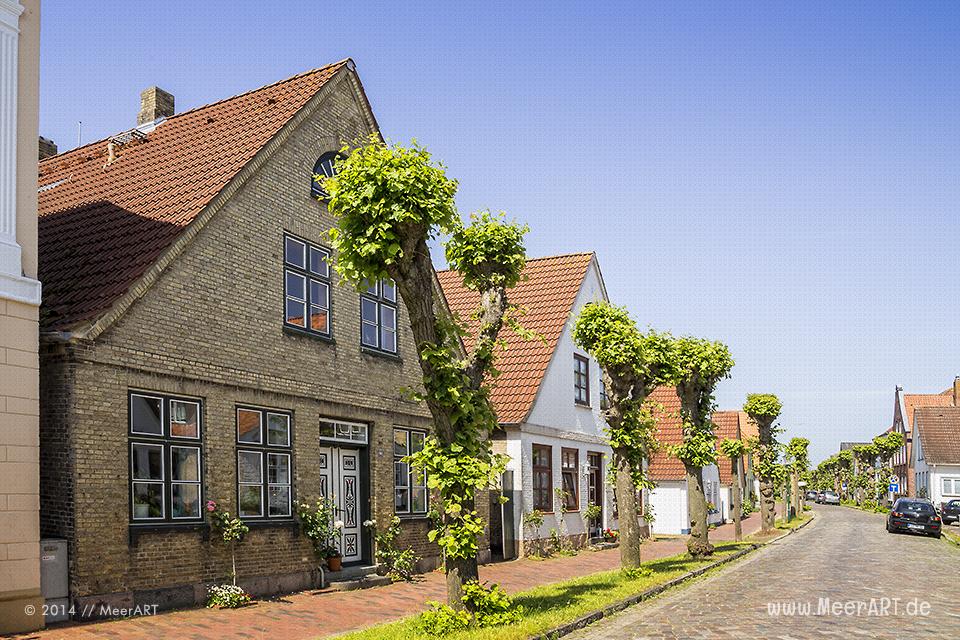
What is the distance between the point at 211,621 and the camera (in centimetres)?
1308

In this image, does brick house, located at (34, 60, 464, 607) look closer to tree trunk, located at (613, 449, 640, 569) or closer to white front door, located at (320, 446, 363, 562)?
white front door, located at (320, 446, 363, 562)

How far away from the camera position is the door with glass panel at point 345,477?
18.2 m

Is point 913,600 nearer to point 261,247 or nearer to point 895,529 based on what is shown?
point 261,247

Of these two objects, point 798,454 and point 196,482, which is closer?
point 196,482

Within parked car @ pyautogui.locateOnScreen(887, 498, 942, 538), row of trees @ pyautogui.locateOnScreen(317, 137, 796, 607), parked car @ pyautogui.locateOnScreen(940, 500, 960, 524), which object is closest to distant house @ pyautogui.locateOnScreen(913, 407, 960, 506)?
parked car @ pyautogui.locateOnScreen(940, 500, 960, 524)

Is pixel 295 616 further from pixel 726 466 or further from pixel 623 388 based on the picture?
pixel 726 466

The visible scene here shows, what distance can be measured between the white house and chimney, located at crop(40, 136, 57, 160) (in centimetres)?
1154

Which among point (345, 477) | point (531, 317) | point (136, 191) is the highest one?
point (136, 191)

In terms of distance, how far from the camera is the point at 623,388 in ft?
64.4

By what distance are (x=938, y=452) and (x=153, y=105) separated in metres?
68.4

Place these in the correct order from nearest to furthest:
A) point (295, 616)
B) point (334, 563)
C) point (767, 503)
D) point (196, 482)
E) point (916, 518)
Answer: point (295, 616) → point (196, 482) → point (334, 563) → point (767, 503) → point (916, 518)

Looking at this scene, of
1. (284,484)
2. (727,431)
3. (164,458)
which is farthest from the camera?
(727,431)

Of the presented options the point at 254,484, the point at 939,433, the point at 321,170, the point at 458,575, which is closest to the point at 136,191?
the point at 321,170

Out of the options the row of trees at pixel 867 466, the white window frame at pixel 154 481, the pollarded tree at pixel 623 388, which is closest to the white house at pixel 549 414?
the pollarded tree at pixel 623 388
